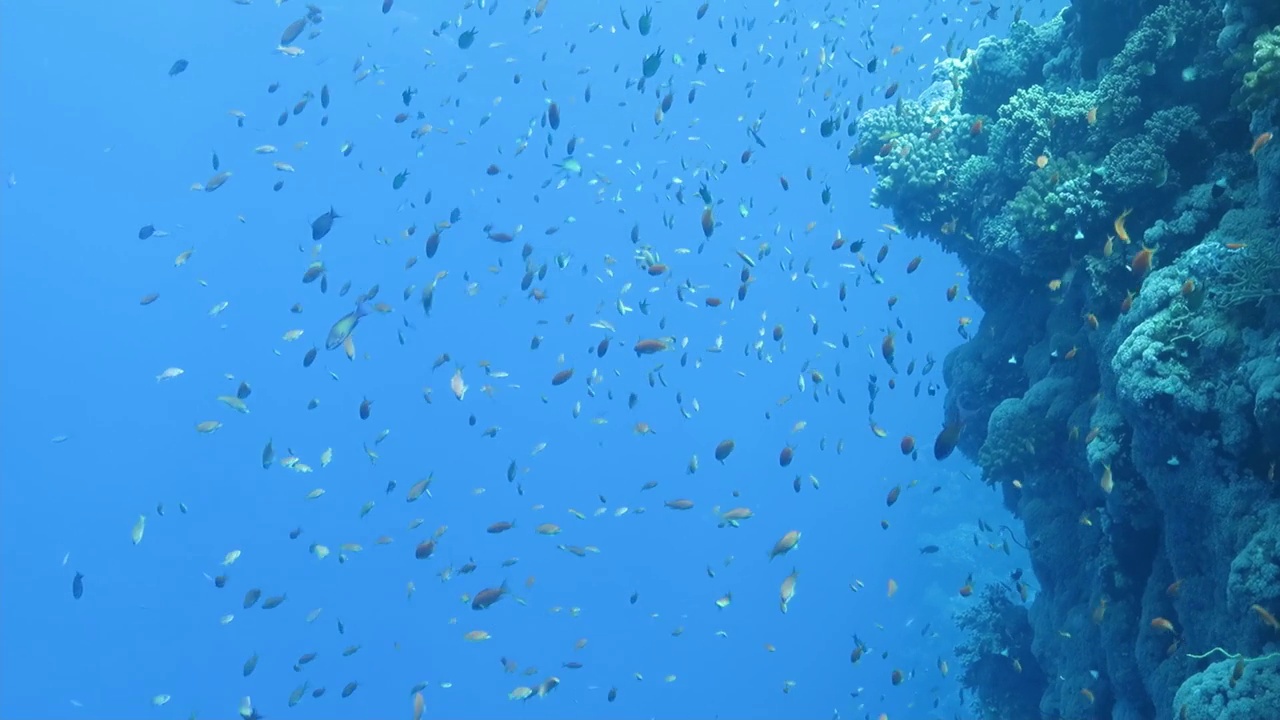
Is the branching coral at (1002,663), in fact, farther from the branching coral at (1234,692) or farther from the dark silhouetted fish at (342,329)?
the dark silhouetted fish at (342,329)

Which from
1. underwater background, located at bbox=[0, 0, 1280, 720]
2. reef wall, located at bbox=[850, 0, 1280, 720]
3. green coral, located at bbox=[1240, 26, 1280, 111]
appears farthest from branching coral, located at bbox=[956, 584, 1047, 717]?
green coral, located at bbox=[1240, 26, 1280, 111]

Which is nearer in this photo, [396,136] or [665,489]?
[396,136]

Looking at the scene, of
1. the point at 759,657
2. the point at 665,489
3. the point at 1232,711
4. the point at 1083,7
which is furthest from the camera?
the point at 665,489

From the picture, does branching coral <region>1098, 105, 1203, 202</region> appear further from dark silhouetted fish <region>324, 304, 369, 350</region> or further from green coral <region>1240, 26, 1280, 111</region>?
dark silhouetted fish <region>324, 304, 369, 350</region>

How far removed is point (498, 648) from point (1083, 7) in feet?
232

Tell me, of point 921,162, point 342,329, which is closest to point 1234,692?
point 921,162

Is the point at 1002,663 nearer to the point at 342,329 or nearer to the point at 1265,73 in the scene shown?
the point at 1265,73

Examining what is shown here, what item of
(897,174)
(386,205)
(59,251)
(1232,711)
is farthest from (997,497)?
(59,251)

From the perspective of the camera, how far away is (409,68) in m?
55.1

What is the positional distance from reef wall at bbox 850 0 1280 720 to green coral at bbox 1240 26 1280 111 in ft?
0.06

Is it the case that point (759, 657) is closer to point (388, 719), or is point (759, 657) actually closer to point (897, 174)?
point (388, 719)

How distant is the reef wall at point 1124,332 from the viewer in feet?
19.5

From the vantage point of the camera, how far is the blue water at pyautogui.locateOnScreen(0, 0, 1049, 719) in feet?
189

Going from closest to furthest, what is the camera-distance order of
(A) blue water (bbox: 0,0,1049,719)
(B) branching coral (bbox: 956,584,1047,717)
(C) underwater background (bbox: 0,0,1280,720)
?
(B) branching coral (bbox: 956,584,1047,717), (C) underwater background (bbox: 0,0,1280,720), (A) blue water (bbox: 0,0,1049,719)
